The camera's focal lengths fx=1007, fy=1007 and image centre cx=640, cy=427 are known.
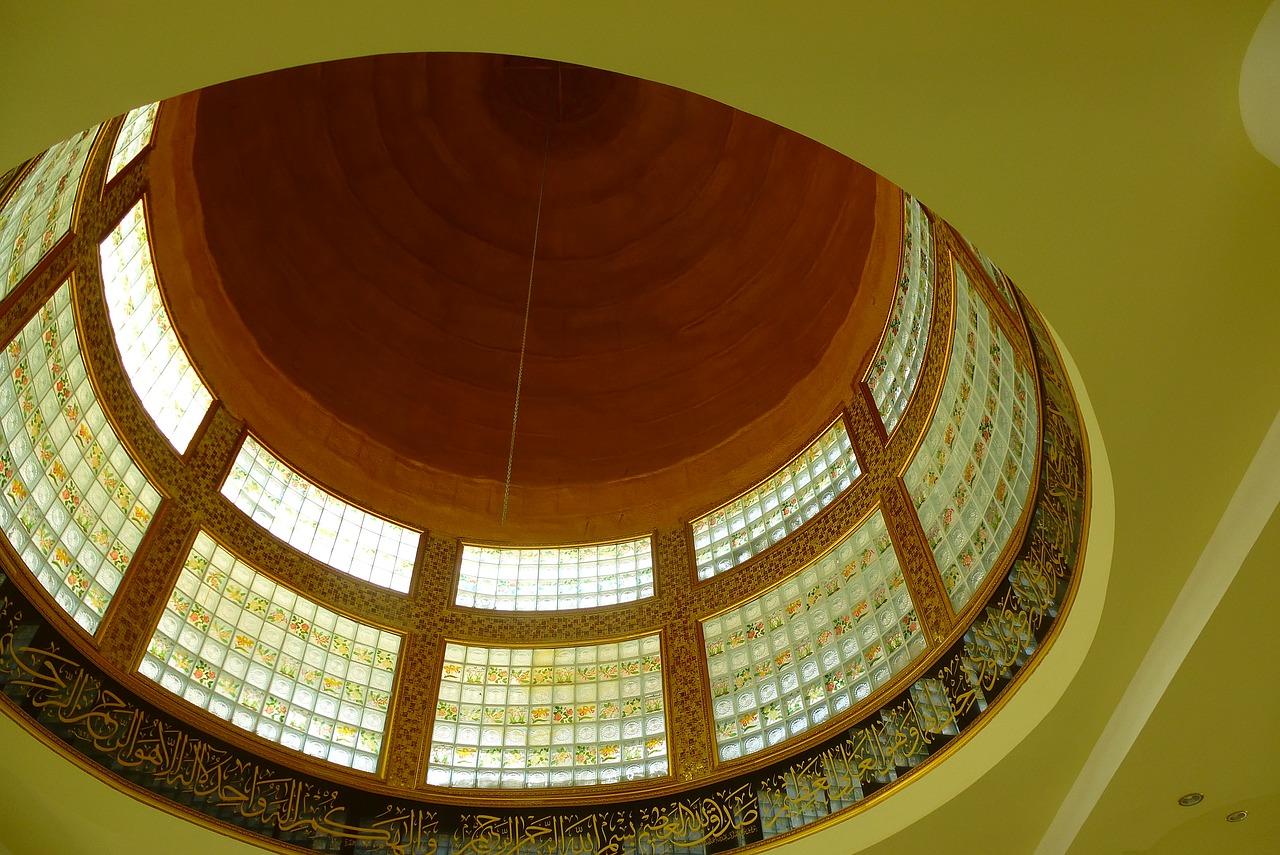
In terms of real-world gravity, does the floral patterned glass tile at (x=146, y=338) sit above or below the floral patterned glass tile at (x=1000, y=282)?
above

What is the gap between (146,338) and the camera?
28.5ft

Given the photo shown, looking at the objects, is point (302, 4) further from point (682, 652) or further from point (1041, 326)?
point (682, 652)

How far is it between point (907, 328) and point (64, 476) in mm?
6911

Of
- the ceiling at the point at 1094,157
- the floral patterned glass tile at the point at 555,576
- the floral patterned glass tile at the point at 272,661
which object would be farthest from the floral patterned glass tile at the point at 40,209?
the floral patterned glass tile at the point at 555,576

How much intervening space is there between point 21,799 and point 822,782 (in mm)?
5316

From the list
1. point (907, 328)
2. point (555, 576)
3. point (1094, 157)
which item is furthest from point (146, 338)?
point (1094, 157)

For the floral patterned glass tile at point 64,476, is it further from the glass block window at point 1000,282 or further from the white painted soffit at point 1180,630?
the white painted soffit at point 1180,630

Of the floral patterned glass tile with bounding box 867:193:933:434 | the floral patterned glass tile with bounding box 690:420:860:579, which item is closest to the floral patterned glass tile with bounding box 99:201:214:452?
the floral patterned glass tile with bounding box 690:420:860:579

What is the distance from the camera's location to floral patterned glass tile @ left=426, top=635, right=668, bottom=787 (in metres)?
8.41

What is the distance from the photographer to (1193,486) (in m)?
5.24

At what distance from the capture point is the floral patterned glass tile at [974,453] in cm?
701

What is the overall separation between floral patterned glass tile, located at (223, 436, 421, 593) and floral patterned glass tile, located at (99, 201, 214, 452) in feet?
2.06

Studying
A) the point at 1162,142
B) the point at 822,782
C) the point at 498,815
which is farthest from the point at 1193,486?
the point at 498,815

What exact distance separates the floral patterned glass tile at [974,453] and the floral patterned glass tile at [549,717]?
2.87 metres
